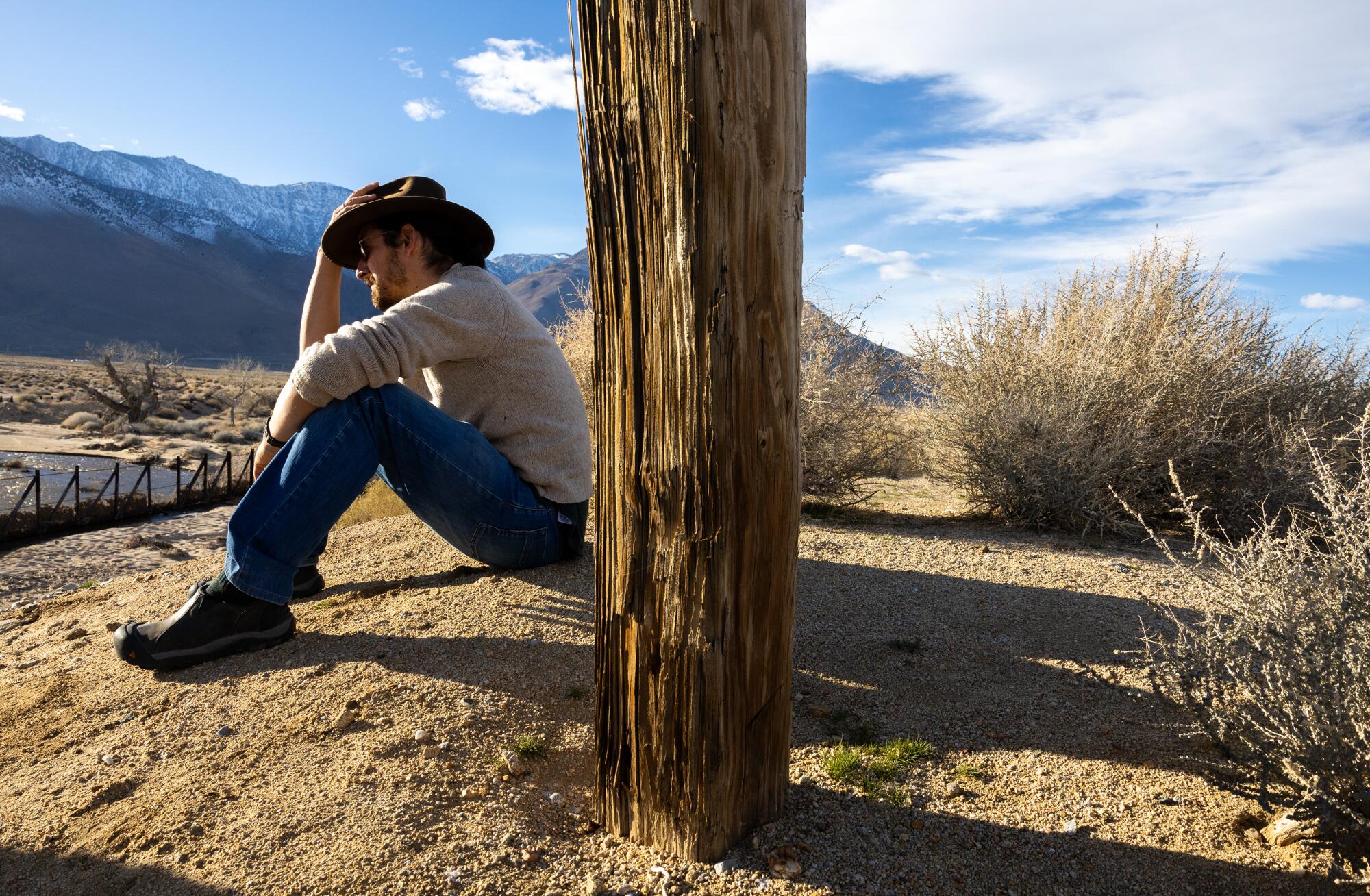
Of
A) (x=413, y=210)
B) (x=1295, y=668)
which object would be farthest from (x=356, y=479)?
(x=1295, y=668)

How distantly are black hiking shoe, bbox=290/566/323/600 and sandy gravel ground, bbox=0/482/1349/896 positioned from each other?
→ 0.16 feet

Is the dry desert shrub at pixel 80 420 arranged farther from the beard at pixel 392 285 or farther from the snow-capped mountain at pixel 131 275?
the snow-capped mountain at pixel 131 275

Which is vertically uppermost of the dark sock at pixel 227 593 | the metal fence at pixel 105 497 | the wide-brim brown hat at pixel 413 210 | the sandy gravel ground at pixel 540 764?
the wide-brim brown hat at pixel 413 210

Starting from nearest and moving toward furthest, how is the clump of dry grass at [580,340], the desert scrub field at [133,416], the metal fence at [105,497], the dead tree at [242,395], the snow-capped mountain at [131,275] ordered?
the metal fence at [105,497] < the clump of dry grass at [580,340] < the desert scrub field at [133,416] < the dead tree at [242,395] < the snow-capped mountain at [131,275]

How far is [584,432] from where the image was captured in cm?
286

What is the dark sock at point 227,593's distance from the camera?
241cm

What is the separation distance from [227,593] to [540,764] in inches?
45.4

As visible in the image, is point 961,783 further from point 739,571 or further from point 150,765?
point 150,765

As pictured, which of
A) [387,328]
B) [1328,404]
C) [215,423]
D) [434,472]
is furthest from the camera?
[215,423]

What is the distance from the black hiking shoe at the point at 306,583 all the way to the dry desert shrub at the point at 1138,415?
3705mm

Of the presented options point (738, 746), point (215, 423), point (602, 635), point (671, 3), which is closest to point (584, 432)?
point (602, 635)

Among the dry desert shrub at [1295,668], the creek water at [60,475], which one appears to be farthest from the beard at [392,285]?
the creek water at [60,475]

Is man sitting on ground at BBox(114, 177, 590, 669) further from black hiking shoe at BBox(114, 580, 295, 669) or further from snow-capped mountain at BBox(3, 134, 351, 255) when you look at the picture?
snow-capped mountain at BBox(3, 134, 351, 255)

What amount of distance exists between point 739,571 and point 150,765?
1.64 m
